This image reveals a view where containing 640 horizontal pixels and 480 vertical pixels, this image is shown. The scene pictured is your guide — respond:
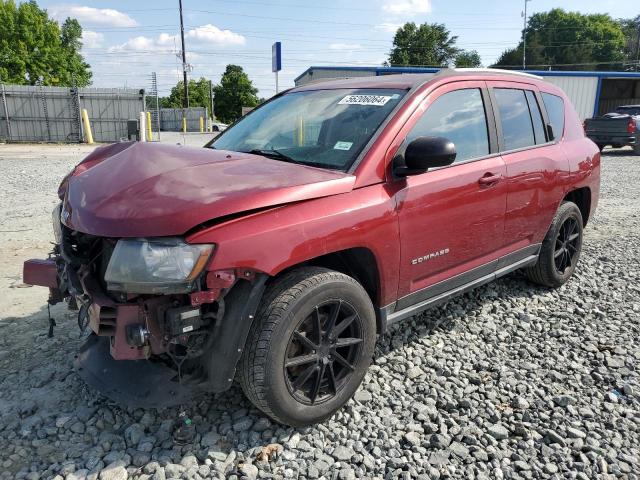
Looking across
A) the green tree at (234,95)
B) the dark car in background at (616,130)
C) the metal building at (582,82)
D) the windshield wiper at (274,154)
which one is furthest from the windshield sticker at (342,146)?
the green tree at (234,95)

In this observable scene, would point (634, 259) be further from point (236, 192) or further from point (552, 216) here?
point (236, 192)

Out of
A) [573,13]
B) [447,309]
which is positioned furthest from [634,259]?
[573,13]

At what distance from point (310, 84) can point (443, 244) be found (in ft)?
5.67

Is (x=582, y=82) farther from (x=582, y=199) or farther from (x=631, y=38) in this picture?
(x=631, y=38)

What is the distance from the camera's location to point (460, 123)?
3498 mm

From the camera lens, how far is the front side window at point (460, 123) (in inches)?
127

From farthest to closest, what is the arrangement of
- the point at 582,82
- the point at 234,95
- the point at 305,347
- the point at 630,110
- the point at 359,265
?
the point at 234,95, the point at 582,82, the point at 630,110, the point at 359,265, the point at 305,347

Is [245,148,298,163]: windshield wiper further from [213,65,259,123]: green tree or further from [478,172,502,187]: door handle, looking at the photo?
[213,65,259,123]: green tree

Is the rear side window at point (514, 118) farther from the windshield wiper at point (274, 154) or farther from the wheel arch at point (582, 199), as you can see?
the windshield wiper at point (274, 154)

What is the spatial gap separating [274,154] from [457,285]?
1521 millimetres

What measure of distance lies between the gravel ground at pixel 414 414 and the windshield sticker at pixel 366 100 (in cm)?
163

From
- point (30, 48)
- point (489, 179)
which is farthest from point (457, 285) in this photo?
point (30, 48)

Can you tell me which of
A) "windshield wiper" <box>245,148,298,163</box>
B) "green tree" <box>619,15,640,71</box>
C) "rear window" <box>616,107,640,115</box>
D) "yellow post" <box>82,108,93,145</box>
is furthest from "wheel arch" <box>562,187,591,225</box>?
"green tree" <box>619,15,640,71</box>

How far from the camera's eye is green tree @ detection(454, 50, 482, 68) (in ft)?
250
